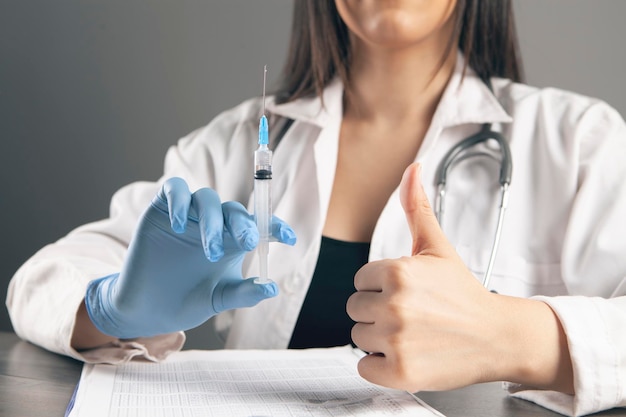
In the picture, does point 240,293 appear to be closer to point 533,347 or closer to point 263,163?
point 263,163

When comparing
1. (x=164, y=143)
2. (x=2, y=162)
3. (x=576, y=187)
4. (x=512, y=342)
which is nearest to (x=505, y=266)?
(x=576, y=187)

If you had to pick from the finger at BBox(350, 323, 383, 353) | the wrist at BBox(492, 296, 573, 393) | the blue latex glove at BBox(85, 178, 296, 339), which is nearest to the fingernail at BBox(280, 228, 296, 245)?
the blue latex glove at BBox(85, 178, 296, 339)

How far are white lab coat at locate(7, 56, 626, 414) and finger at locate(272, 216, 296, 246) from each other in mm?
232

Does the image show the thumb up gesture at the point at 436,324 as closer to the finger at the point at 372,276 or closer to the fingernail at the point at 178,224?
the finger at the point at 372,276

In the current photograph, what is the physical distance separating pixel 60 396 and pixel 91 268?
27cm

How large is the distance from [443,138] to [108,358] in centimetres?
60

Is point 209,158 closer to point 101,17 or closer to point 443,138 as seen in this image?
point 443,138

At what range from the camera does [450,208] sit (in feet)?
3.51

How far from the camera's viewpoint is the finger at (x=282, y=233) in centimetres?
68

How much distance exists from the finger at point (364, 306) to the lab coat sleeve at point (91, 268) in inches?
9.9

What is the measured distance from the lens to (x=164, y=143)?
5.57 ft

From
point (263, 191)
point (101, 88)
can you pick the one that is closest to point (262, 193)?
point (263, 191)

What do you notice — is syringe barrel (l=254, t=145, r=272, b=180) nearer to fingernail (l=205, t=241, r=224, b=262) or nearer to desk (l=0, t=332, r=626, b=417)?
fingernail (l=205, t=241, r=224, b=262)

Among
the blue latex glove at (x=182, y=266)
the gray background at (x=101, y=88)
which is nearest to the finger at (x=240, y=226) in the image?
the blue latex glove at (x=182, y=266)
